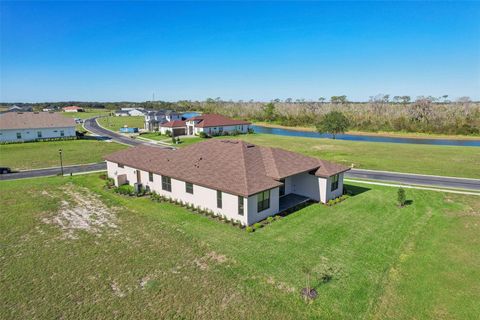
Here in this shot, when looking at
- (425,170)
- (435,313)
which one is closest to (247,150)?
(435,313)

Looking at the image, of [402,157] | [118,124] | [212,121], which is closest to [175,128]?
[212,121]

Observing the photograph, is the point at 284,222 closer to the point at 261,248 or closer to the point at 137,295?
the point at 261,248

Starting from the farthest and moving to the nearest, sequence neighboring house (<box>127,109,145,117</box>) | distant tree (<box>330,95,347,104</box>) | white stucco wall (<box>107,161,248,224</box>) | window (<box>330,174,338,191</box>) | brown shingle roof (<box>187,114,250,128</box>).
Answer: distant tree (<box>330,95,347,104</box>) → neighboring house (<box>127,109,145,117</box>) → brown shingle roof (<box>187,114,250,128</box>) → window (<box>330,174,338,191</box>) → white stucco wall (<box>107,161,248,224</box>)

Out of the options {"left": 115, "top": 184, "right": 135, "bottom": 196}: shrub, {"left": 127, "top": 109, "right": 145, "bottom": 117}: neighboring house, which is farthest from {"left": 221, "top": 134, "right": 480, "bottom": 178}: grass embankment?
{"left": 127, "top": 109, "right": 145, "bottom": 117}: neighboring house

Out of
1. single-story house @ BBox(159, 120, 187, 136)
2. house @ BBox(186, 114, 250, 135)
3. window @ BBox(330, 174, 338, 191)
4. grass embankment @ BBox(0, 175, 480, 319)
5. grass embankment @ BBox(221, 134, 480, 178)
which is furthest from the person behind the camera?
single-story house @ BBox(159, 120, 187, 136)

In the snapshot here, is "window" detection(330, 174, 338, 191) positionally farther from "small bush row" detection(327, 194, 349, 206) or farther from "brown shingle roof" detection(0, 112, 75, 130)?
"brown shingle roof" detection(0, 112, 75, 130)

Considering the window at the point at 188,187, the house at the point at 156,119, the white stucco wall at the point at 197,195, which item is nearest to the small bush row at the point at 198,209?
the white stucco wall at the point at 197,195

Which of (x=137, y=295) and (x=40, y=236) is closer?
(x=137, y=295)
